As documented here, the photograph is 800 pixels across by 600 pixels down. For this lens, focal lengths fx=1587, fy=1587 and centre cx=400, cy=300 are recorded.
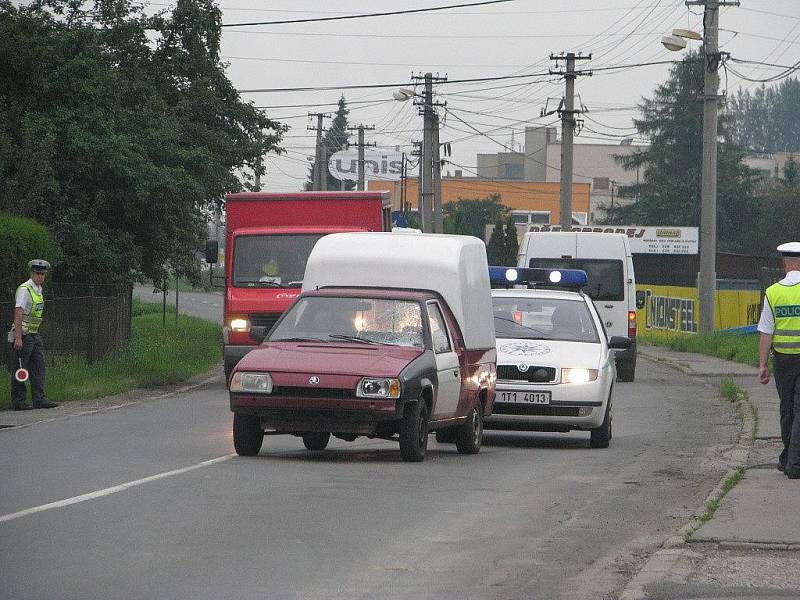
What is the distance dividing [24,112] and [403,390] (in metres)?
19.2

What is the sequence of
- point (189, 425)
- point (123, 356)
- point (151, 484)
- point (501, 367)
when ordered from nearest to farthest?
point (151, 484)
point (501, 367)
point (189, 425)
point (123, 356)

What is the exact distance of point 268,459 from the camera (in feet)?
43.7

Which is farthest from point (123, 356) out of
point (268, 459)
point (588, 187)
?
point (588, 187)

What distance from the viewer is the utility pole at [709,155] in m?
39.5

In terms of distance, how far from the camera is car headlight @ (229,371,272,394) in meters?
12.6

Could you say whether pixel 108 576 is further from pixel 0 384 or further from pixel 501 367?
pixel 0 384

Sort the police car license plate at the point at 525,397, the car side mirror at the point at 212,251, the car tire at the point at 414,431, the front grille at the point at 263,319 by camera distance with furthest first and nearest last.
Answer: the car side mirror at the point at 212,251, the front grille at the point at 263,319, the police car license plate at the point at 525,397, the car tire at the point at 414,431

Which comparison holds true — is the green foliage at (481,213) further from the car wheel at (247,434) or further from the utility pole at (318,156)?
the car wheel at (247,434)

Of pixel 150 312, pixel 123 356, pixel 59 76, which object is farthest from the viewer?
pixel 150 312

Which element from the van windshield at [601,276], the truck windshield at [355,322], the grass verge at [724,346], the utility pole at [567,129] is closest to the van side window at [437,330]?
the truck windshield at [355,322]

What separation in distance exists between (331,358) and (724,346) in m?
26.9

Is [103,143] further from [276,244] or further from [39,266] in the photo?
[39,266]

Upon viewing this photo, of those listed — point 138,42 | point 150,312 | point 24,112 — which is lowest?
point 150,312

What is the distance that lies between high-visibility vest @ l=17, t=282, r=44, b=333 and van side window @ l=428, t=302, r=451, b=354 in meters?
7.24
